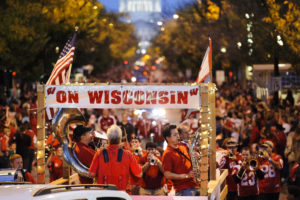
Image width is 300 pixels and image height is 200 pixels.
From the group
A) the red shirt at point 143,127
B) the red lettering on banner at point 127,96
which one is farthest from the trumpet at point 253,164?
the red shirt at point 143,127

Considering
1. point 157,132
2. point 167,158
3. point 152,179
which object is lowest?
point 152,179

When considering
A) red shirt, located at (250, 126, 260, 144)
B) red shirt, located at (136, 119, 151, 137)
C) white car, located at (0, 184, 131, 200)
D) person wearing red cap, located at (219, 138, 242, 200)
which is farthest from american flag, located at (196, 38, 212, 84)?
red shirt, located at (136, 119, 151, 137)

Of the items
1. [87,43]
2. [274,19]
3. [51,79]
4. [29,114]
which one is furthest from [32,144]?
[87,43]

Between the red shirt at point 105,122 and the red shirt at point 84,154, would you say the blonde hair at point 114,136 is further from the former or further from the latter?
the red shirt at point 105,122

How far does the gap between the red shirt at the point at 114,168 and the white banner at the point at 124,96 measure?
115 cm

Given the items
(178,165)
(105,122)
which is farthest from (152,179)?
(105,122)

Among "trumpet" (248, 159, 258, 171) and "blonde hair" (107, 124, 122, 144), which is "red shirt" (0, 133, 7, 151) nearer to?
"trumpet" (248, 159, 258, 171)

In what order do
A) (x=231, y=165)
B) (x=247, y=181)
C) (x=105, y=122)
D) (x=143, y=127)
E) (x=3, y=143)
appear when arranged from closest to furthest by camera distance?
(x=247, y=181)
(x=231, y=165)
(x=3, y=143)
(x=105, y=122)
(x=143, y=127)

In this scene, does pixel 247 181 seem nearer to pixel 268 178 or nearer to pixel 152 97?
pixel 268 178

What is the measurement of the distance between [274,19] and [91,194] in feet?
50.2

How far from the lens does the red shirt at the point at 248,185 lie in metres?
11.1

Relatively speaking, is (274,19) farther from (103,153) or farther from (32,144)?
(103,153)

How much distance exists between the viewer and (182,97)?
907cm

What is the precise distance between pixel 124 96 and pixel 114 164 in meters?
1.35
